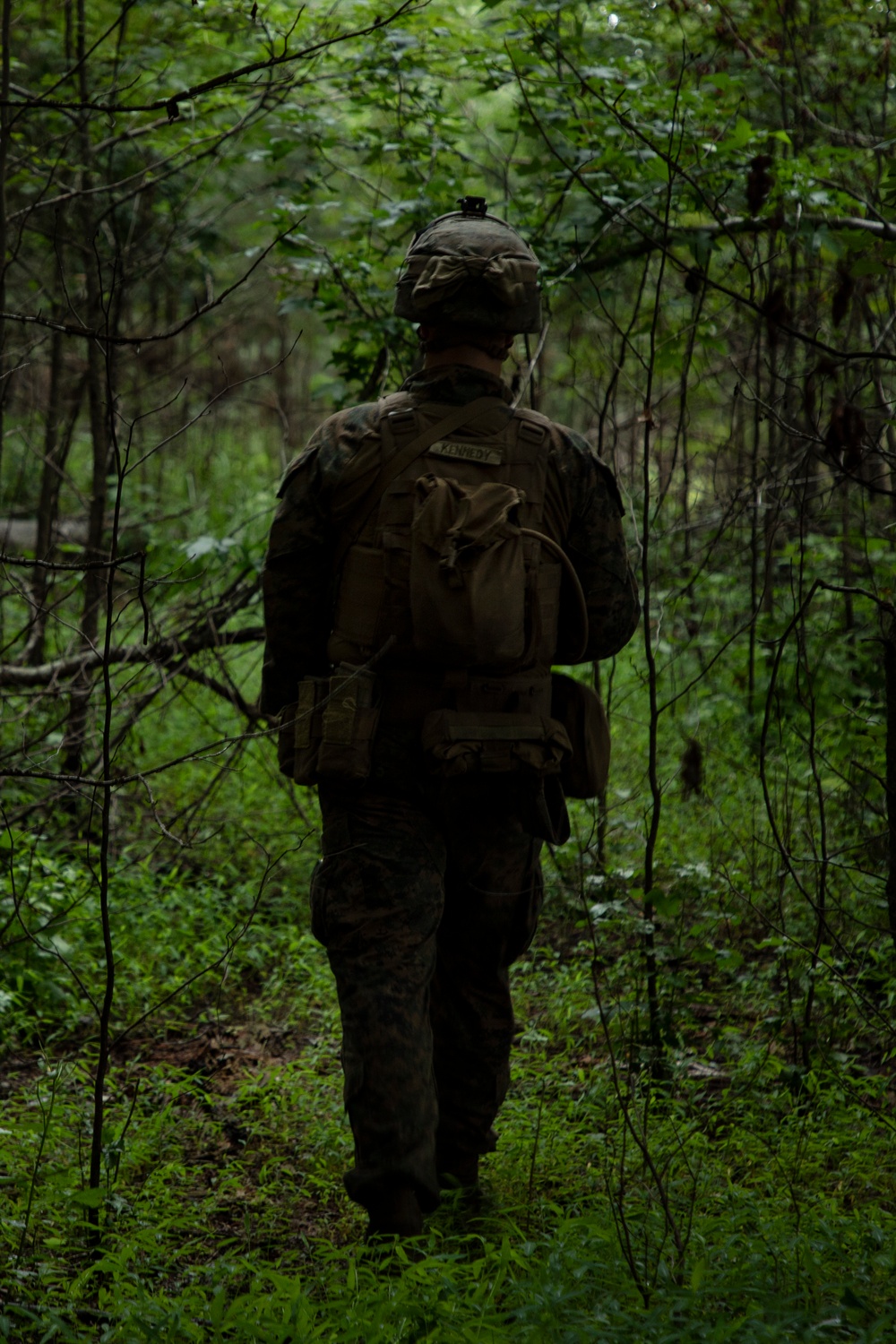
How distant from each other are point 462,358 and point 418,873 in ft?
4.01

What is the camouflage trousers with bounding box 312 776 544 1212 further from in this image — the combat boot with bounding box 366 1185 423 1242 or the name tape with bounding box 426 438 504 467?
the name tape with bounding box 426 438 504 467

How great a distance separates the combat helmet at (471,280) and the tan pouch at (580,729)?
89 centimetres

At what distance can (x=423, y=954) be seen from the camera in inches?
106

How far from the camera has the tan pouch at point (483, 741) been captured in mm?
2668

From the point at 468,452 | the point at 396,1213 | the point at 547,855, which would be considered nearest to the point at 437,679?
the point at 468,452

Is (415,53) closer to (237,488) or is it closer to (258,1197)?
(258,1197)

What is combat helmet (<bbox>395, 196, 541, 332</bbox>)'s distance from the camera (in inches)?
109

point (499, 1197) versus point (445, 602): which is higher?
point (445, 602)

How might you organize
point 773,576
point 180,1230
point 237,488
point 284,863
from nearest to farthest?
point 180,1230
point 284,863
point 773,576
point 237,488

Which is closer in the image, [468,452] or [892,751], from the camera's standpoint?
[468,452]

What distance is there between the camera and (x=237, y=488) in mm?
11758

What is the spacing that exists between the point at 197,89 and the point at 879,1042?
10.9ft

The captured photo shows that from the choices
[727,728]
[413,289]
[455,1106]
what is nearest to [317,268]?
[413,289]

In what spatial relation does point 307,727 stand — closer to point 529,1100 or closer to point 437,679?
point 437,679
